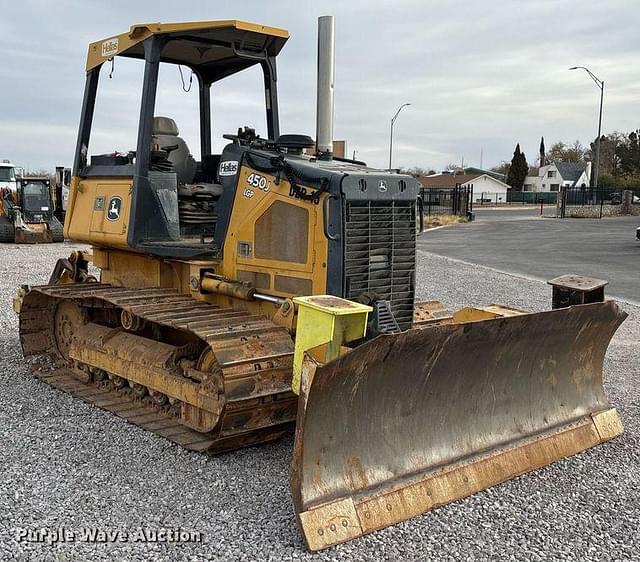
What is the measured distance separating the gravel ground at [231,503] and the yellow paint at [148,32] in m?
3.07

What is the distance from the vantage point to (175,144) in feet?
20.5

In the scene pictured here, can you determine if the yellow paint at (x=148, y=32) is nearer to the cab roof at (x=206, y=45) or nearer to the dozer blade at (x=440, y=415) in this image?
the cab roof at (x=206, y=45)

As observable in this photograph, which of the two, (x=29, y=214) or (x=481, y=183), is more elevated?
(x=481, y=183)

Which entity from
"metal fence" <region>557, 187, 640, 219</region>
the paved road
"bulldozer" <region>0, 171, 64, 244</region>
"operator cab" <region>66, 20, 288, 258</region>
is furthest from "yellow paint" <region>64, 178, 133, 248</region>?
"metal fence" <region>557, 187, 640, 219</region>

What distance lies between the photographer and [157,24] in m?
5.67

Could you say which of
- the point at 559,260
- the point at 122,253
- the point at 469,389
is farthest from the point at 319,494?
the point at 559,260

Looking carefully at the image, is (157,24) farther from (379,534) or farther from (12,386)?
(379,534)

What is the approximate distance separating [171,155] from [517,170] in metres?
96.8

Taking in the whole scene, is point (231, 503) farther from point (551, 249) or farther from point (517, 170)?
point (517, 170)

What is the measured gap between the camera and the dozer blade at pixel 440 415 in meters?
3.82

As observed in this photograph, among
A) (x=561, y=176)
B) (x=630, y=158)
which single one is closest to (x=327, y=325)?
(x=630, y=158)

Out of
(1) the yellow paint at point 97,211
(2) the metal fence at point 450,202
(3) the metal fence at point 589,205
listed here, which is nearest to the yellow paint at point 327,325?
(1) the yellow paint at point 97,211

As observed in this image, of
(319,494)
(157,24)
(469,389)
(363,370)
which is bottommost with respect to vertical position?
(319,494)

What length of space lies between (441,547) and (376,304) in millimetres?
1828
